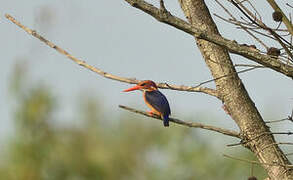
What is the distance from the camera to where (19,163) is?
19.3 meters

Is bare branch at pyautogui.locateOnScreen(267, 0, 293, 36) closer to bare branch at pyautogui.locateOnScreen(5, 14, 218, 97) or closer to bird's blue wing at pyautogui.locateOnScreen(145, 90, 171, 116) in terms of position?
bare branch at pyautogui.locateOnScreen(5, 14, 218, 97)

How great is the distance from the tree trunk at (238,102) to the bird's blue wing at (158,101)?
1.72 meters

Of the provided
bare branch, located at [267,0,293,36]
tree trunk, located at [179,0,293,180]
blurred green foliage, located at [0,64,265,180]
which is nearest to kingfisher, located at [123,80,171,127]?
tree trunk, located at [179,0,293,180]

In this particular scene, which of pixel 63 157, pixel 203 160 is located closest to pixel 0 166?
pixel 63 157

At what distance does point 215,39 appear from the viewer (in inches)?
142

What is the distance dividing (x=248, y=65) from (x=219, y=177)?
66.9 feet

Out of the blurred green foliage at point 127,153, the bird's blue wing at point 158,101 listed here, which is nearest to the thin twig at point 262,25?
Result: the bird's blue wing at point 158,101

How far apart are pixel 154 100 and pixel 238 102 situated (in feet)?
8.11

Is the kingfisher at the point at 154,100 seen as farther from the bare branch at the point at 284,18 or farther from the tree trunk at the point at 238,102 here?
the bare branch at the point at 284,18

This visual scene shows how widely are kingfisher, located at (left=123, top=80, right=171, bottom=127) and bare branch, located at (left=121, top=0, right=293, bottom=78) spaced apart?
2.90 metres

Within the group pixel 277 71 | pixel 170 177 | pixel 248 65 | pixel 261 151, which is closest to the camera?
pixel 277 71

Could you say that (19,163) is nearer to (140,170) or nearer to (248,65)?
(140,170)

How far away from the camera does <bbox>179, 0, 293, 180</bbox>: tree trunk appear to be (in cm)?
450

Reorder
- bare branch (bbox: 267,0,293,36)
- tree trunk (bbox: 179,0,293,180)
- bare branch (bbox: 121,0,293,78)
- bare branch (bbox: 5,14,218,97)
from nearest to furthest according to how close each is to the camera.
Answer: bare branch (bbox: 121,0,293,78), bare branch (bbox: 267,0,293,36), bare branch (bbox: 5,14,218,97), tree trunk (bbox: 179,0,293,180)
